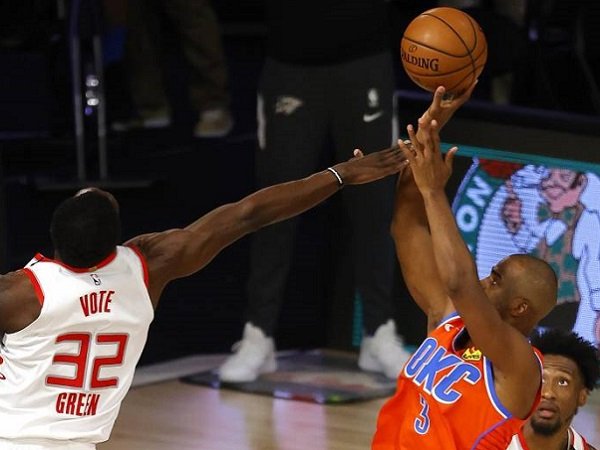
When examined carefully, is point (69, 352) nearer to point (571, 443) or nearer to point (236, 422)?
point (571, 443)

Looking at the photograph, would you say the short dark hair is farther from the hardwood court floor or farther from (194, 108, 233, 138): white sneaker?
(194, 108, 233, 138): white sneaker

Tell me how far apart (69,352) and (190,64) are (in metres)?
4.48

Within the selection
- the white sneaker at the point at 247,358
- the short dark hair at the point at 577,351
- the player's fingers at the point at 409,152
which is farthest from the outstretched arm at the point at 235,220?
the white sneaker at the point at 247,358

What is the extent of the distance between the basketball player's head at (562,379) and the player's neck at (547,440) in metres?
0.01

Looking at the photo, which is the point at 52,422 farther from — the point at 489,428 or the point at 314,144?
the point at 314,144

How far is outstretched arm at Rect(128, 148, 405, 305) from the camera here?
15.3ft

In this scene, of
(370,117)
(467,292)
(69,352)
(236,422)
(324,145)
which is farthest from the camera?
(324,145)

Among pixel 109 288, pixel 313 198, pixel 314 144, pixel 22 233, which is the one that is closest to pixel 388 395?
pixel 314 144

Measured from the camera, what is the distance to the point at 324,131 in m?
7.37

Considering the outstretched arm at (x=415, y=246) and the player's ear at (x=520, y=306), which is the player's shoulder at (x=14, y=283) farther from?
the player's ear at (x=520, y=306)

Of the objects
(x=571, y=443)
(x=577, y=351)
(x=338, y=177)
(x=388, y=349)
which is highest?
(x=338, y=177)

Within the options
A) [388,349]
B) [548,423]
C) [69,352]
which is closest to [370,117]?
[388,349]

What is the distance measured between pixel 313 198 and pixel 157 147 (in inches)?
155

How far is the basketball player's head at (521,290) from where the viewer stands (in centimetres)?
456
